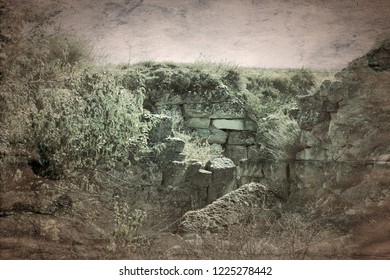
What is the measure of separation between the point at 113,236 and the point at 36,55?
1.85m

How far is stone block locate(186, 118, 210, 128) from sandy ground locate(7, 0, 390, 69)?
0.57 metres

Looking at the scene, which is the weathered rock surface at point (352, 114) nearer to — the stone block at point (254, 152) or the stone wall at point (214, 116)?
the stone block at point (254, 152)

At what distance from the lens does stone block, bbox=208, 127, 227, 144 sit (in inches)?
220

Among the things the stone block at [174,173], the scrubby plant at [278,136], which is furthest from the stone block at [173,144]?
the scrubby plant at [278,136]

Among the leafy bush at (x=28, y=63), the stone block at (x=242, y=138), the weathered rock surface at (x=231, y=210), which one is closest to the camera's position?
the weathered rock surface at (x=231, y=210)

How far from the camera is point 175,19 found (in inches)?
221

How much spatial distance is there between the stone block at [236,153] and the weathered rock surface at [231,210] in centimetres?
27

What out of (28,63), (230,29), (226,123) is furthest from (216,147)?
(28,63)

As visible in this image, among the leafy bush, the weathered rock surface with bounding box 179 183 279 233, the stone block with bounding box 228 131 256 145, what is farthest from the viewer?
the stone block with bounding box 228 131 256 145

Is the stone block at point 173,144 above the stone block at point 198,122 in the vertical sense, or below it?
below

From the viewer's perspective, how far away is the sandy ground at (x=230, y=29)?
5.59 meters

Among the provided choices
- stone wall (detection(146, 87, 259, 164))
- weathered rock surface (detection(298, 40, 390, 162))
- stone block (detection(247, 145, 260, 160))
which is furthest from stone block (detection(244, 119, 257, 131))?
weathered rock surface (detection(298, 40, 390, 162))

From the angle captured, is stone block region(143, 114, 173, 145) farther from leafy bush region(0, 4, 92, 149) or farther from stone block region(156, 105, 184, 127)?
leafy bush region(0, 4, 92, 149)

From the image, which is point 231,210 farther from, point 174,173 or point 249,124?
point 249,124
